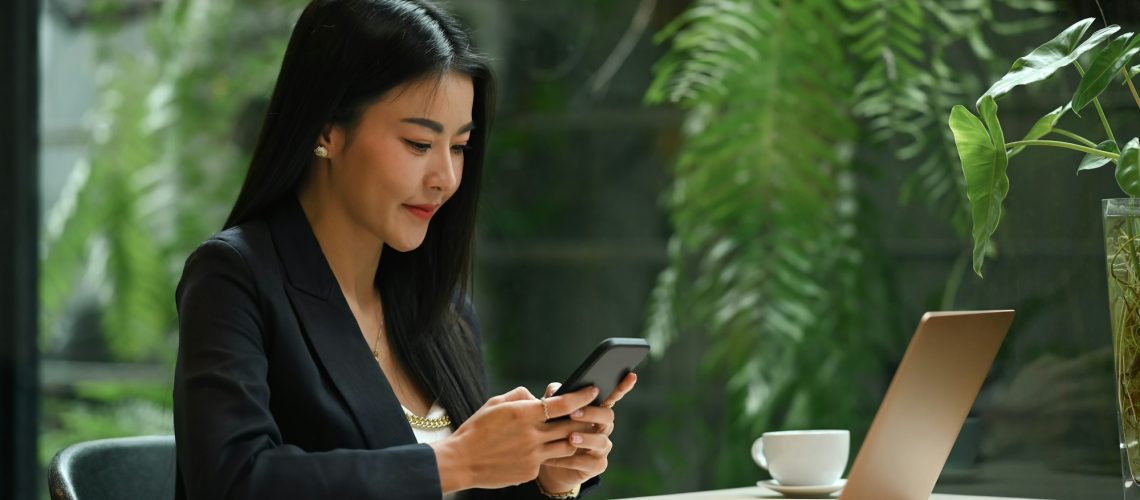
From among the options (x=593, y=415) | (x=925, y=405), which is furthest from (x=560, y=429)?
(x=925, y=405)

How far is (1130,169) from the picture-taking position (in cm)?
125

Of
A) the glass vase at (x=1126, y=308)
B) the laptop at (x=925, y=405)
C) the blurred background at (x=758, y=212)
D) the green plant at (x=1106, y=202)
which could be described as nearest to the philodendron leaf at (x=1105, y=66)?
the green plant at (x=1106, y=202)

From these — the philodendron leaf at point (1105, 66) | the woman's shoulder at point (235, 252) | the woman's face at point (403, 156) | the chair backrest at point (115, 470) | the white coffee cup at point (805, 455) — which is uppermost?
the philodendron leaf at point (1105, 66)

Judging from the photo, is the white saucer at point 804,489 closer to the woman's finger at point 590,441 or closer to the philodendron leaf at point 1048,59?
the woman's finger at point 590,441

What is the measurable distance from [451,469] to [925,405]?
0.48 metres

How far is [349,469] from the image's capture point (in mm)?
1330

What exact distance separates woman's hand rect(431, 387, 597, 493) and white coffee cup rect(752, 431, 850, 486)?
0.30 meters

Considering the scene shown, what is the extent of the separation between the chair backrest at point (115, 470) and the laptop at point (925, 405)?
0.88 meters

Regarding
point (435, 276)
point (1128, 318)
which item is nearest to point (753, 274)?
point (435, 276)

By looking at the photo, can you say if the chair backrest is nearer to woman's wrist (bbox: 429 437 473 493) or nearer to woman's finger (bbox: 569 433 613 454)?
woman's wrist (bbox: 429 437 473 493)

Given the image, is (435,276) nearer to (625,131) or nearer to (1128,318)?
(625,131)

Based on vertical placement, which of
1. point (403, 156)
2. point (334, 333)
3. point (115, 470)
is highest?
point (403, 156)

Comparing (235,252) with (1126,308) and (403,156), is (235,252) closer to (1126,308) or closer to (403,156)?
(403,156)

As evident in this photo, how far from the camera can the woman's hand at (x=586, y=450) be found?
1.41m
